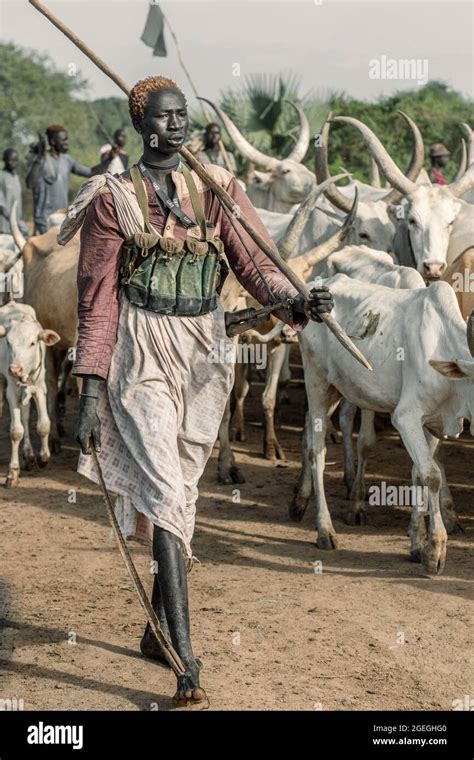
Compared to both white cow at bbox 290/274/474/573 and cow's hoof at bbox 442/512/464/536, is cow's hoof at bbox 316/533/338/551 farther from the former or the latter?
cow's hoof at bbox 442/512/464/536

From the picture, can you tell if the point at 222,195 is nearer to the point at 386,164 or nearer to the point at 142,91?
the point at 142,91

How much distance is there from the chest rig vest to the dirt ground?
158 cm

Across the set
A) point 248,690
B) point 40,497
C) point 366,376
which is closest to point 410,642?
point 248,690

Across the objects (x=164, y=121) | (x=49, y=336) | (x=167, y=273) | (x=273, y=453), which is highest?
(x=164, y=121)

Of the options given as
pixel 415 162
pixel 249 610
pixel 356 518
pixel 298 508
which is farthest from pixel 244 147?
pixel 249 610

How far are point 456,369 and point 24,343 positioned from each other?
4114 mm

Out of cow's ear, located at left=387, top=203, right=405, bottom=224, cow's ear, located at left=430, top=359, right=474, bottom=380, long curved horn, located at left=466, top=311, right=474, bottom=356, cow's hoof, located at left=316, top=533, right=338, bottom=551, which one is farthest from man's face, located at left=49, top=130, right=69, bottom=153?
cow's ear, located at left=430, top=359, right=474, bottom=380

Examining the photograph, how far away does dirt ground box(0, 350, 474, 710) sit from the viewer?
17.8 feet

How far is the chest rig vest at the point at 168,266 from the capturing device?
204 inches

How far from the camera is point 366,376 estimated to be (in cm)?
762

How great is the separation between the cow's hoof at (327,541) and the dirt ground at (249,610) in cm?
7

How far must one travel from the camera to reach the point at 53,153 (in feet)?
45.9
